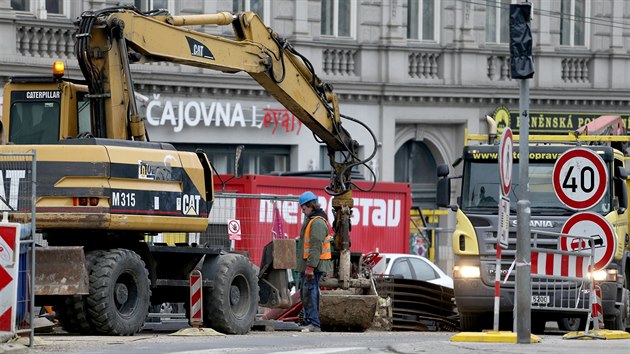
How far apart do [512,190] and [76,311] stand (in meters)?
7.56

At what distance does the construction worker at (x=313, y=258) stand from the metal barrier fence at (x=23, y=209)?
6.40m

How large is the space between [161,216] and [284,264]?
4.11 meters

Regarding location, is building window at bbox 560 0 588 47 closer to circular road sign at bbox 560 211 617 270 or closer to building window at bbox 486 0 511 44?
building window at bbox 486 0 511 44

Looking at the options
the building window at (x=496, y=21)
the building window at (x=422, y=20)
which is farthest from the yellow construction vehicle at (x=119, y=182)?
the building window at (x=496, y=21)

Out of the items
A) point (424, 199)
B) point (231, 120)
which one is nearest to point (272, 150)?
point (231, 120)

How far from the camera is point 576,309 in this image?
69.5ft

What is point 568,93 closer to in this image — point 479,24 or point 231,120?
point 479,24

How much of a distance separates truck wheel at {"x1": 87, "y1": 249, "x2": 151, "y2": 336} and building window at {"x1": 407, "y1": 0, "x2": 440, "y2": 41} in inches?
974

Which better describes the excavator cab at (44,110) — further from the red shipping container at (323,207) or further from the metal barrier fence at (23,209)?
the red shipping container at (323,207)

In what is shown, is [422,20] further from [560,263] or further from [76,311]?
[76,311]

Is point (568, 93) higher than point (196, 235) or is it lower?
higher

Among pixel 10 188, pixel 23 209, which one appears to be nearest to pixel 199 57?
pixel 10 188

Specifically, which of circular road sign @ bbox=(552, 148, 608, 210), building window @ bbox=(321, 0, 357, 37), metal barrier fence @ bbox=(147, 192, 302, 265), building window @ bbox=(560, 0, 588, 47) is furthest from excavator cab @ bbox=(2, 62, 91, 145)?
building window @ bbox=(560, 0, 588, 47)

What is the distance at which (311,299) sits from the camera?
973 inches
